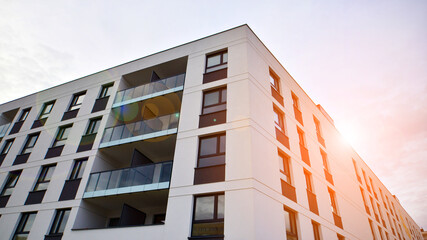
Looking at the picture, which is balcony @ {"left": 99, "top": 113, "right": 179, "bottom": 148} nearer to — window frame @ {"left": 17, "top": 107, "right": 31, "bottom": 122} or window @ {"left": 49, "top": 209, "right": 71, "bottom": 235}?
window @ {"left": 49, "top": 209, "right": 71, "bottom": 235}

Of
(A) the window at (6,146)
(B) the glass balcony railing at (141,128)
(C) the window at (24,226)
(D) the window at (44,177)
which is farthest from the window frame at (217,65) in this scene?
(A) the window at (6,146)

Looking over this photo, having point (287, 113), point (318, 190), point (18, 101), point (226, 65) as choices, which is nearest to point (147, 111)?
point (226, 65)

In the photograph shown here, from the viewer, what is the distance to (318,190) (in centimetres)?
1533

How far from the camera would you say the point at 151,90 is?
15.9 meters

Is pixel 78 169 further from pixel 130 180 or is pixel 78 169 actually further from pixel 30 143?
pixel 30 143

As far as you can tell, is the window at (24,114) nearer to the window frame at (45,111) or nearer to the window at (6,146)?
the window at (6,146)

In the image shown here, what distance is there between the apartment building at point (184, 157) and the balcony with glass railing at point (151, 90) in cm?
8

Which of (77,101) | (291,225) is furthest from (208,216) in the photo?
(77,101)

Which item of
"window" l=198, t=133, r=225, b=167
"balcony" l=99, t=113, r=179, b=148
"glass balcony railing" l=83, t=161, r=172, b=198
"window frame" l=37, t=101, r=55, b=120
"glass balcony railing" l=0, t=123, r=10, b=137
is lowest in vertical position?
"glass balcony railing" l=83, t=161, r=172, b=198

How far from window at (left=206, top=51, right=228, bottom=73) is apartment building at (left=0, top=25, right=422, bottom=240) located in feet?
0.24

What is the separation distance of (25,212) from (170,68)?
1184 cm

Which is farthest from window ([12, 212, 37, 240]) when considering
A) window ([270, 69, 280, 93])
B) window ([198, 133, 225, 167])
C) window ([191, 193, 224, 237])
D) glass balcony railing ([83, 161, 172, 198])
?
window ([270, 69, 280, 93])

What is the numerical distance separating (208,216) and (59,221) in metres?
8.72

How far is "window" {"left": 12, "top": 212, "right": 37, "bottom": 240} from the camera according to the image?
14.4 m
